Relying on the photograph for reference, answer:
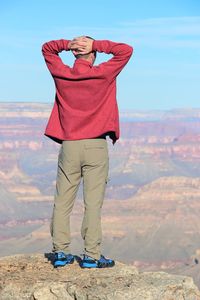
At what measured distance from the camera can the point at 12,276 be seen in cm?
780

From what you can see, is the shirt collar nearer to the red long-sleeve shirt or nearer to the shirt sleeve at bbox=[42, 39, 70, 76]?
the red long-sleeve shirt

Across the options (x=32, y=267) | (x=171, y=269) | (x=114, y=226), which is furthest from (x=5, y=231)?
(x=32, y=267)

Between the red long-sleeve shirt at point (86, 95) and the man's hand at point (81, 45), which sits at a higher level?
the man's hand at point (81, 45)

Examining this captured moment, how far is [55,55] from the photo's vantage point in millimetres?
8133

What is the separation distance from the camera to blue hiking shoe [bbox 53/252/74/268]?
26.7 ft

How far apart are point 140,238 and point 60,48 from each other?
14482cm

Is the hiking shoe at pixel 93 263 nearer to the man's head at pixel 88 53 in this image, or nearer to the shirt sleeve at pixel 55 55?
the shirt sleeve at pixel 55 55

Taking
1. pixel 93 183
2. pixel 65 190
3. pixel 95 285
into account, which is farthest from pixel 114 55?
pixel 95 285

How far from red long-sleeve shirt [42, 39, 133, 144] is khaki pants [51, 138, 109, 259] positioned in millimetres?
125

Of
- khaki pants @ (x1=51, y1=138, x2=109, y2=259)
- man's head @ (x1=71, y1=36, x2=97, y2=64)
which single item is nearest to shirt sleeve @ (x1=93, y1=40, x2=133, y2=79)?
man's head @ (x1=71, y1=36, x2=97, y2=64)

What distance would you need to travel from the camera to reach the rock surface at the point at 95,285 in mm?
7047

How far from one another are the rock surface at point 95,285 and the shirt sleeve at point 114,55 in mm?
1902

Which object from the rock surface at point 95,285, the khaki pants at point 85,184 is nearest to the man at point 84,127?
the khaki pants at point 85,184

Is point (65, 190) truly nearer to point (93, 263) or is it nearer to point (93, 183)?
point (93, 183)
